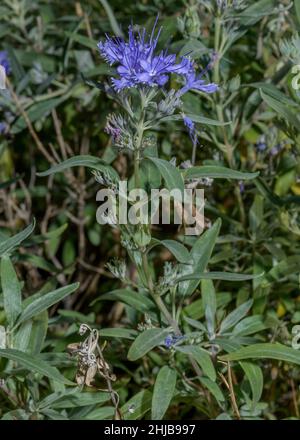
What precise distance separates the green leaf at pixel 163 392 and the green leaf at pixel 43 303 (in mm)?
259

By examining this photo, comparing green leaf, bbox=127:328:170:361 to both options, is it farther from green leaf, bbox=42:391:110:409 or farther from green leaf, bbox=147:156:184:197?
green leaf, bbox=147:156:184:197

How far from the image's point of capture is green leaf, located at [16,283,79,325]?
1.40m

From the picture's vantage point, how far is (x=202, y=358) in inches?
55.4

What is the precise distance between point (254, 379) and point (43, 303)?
1.43 ft

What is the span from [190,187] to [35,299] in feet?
1.33

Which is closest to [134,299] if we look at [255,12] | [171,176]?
[171,176]

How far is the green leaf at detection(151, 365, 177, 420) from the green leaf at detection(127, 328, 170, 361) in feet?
0.31

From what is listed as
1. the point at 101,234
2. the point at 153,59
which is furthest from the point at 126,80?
the point at 101,234

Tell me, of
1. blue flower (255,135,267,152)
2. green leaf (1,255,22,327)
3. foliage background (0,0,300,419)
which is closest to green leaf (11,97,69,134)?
foliage background (0,0,300,419)

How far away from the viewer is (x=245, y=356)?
1.39 m

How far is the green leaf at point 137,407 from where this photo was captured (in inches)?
61.2

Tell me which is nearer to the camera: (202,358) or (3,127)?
(202,358)

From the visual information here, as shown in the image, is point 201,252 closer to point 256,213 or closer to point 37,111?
point 256,213
